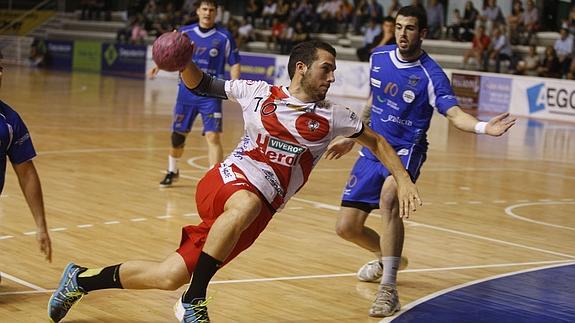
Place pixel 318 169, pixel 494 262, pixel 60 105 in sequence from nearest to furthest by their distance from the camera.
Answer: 1. pixel 494 262
2. pixel 318 169
3. pixel 60 105

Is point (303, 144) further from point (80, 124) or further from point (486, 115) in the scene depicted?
point (486, 115)

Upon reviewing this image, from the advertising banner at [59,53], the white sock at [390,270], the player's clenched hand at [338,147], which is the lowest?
the advertising banner at [59,53]

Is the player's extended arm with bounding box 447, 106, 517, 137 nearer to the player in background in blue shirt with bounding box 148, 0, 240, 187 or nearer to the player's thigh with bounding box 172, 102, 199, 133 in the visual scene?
the player in background in blue shirt with bounding box 148, 0, 240, 187

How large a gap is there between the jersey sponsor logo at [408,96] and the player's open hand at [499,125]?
3.30 ft

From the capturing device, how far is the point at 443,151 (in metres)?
17.2

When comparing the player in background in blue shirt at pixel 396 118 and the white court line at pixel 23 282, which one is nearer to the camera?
the white court line at pixel 23 282

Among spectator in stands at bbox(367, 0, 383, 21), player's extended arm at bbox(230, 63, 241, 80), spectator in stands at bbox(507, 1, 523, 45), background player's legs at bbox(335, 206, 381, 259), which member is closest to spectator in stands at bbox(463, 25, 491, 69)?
spectator in stands at bbox(507, 1, 523, 45)

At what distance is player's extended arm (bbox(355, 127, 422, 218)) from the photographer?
584cm

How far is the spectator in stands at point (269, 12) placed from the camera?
34.8 m

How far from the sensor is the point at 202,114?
12.1m

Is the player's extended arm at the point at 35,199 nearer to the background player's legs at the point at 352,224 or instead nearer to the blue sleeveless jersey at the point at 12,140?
the blue sleeveless jersey at the point at 12,140

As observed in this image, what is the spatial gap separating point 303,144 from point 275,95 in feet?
1.14

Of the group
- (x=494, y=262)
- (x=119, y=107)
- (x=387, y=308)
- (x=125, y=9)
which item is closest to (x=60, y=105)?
(x=119, y=107)

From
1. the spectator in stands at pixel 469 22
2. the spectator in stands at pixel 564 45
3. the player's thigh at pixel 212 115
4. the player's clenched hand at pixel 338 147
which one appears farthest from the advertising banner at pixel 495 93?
the player's clenched hand at pixel 338 147
